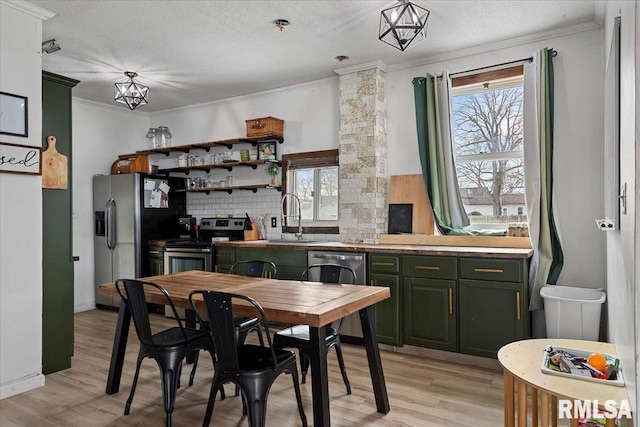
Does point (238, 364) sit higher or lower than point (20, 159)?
lower

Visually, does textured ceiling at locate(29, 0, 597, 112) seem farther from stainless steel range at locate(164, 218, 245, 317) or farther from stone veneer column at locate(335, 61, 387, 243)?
stainless steel range at locate(164, 218, 245, 317)

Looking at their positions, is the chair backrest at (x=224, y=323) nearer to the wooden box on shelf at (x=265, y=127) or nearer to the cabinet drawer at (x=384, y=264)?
the cabinet drawer at (x=384, y=264)

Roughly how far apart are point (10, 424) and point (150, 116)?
5051mm

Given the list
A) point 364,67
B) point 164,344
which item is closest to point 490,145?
point 364,67

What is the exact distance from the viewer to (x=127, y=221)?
5.73 m

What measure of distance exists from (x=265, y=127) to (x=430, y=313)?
2.98 m

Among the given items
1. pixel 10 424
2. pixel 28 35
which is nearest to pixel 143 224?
pixel 28 35

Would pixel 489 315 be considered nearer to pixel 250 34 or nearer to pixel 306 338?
pixel 306 338

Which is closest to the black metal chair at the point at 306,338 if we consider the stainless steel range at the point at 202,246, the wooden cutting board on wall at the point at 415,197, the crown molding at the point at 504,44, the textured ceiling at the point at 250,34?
the wooden cutting board on wall at the point at 415,197

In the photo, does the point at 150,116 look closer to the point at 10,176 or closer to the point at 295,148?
the point at 295,148

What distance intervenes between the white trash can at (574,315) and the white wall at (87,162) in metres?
5.63

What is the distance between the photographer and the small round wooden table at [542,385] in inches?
62.7

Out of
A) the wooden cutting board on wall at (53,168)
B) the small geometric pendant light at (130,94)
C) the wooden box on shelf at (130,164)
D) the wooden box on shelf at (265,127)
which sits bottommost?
the wooden cutting board on wall at (53,168)

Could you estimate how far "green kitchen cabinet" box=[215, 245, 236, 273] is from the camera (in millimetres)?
5039
